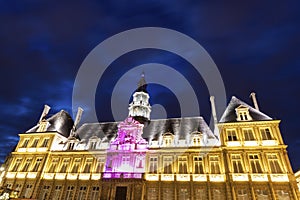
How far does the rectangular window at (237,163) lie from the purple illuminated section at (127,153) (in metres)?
11.1

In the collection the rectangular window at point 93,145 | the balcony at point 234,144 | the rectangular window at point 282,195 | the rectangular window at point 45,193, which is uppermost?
the rectangular window at point 93,145

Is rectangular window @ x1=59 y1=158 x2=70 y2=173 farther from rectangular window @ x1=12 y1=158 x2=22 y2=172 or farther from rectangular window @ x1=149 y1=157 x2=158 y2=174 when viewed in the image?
rectangular window @ x1=149 y1=157 x2=158 y2=174

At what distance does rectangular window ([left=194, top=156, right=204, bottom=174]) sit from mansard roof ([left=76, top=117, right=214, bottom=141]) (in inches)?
147

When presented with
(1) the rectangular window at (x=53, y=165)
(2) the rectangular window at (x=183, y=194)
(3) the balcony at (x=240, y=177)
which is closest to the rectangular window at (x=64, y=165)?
(1) the rectangular window at (x=53, y=165)

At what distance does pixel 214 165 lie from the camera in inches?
888

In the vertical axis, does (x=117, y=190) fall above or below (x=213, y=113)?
below

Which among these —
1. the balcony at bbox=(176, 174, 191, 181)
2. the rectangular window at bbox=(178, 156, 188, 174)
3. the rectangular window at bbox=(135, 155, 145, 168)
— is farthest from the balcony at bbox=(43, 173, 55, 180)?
the rectangular window at bbox=(178, 156, 188, 174)

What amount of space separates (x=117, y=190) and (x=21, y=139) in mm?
19935

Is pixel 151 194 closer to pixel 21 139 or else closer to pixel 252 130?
pixel 252 130

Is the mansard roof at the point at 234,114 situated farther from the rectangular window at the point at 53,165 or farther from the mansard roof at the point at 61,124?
the mansard roof at the point at 61,124

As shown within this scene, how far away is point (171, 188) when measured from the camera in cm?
2225

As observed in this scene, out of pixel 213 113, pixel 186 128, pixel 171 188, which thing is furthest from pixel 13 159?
pixel 213 113

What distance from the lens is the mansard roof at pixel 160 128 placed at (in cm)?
2706

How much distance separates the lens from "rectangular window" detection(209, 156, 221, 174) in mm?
22172
